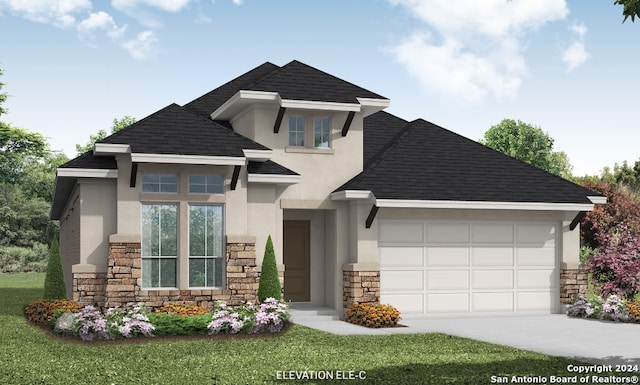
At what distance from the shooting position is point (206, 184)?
1906 cm

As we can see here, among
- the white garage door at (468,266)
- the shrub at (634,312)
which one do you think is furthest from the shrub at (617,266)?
the shrub at (634,312)

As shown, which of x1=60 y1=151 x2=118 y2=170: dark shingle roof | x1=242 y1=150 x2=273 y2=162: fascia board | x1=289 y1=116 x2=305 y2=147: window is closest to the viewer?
x1=60 y1=151 x2=118 y2=170: dark shingle roof

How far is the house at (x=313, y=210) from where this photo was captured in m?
18.6

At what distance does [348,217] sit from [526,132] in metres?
42.0

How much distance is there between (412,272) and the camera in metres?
21.4

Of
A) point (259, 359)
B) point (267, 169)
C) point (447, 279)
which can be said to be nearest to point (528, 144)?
point (447, 279)

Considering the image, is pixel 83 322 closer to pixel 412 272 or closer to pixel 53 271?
pixel 53 271

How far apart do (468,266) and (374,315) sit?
12.7ft

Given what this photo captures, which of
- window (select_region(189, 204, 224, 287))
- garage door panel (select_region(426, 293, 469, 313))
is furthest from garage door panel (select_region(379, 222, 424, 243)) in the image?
window (select_region(189, 204, 224, 287))

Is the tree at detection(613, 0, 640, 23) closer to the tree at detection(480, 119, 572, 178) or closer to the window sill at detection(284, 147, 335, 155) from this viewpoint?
the window sill at detection(284, 147, 335, 155)

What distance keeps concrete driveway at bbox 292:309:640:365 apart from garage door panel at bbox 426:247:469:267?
1.45 m

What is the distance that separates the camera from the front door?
22250 mm

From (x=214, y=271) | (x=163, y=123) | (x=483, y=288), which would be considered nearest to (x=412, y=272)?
(x=483, y=288)

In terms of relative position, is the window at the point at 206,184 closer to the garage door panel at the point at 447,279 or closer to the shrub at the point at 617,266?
the garage door panel at the point at 447,279
